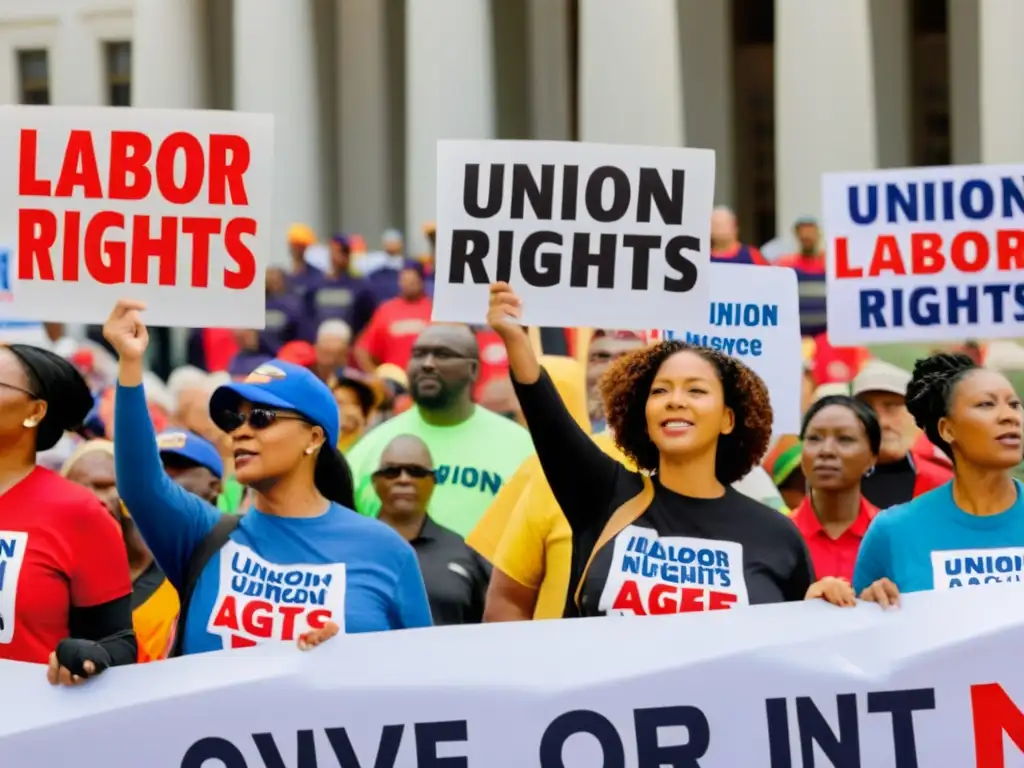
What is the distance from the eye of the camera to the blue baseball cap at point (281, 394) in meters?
5.89

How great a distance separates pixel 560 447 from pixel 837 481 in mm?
2005

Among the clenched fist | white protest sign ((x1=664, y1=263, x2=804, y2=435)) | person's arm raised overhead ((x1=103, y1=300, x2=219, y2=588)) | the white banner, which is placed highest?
white protest sign ((x1=664, y1=263, x2=804, y2=435))

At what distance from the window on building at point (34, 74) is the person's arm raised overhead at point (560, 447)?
1339 inches

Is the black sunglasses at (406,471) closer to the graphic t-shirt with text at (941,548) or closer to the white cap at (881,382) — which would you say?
the white cap at (881,382)

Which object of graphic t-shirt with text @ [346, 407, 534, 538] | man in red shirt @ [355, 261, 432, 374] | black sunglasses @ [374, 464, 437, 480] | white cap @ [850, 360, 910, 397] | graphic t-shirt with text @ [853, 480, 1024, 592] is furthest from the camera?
man in red shirt @ [355, 261, 432, 374]

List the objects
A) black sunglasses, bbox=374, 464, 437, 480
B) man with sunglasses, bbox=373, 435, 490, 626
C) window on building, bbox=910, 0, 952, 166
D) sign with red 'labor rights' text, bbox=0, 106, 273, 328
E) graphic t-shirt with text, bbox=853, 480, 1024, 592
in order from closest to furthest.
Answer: graphic t-shirt with text, bbox=853, 480, 1024, 592 < sign with red 'labor rights' text, bbox=0, 106, 273, 328 < man with sunglasses, bbox=373, 435, 490, 626 < black sunglasses, bbox=374, 464, 437, 480 < window on building, bbox=910, 0, 952, 166

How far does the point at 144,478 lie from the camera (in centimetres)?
567

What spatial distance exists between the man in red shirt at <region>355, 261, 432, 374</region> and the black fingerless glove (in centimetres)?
1030

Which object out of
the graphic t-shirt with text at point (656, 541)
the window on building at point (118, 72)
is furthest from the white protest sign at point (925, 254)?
the window on building at point (118, 72)

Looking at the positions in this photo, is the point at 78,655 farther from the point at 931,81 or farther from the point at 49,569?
the point at 931,81

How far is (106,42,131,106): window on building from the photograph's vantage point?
37875 mm

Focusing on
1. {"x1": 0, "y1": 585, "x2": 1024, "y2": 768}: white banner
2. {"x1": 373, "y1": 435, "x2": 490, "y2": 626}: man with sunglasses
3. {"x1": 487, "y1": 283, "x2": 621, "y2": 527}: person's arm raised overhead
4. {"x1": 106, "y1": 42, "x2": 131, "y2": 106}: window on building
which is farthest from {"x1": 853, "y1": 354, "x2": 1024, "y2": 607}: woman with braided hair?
{"x1": 106, "y1": 42, "x2": 131, "y2": 106}: window on building

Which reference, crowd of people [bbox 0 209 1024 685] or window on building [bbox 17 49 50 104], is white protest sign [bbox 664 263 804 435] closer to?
crowd of people [bbox 0 209 1024 685]

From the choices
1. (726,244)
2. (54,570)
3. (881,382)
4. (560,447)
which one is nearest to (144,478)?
(54,570)
